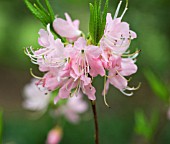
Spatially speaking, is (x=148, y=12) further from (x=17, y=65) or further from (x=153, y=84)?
(x=17, y=65)

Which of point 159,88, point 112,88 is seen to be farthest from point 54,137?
point 112,88

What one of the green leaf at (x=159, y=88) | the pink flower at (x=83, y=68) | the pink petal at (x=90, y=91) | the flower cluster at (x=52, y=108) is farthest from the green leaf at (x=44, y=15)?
the flower cluster at (x=52, y=108)

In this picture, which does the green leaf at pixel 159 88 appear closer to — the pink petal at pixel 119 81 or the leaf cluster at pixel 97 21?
the pink petal at pixel 119 81

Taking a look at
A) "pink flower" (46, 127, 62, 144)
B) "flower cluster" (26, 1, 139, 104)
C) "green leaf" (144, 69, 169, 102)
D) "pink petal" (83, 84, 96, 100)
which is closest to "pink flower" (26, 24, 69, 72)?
"flower cluster" (26, 1, 139, 104)

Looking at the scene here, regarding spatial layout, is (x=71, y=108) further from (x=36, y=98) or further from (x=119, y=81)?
(x=119, y=81)

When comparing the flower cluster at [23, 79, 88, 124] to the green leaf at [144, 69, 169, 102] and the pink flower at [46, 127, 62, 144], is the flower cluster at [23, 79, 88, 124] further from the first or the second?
the green leaf at [144, 69, 169, 102]

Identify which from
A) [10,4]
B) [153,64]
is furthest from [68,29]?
[10,4]

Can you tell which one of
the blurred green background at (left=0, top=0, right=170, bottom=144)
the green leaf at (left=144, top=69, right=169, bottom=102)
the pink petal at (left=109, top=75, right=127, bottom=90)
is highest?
the pink petal at (left=109, top=75, right=127, bottom=90)

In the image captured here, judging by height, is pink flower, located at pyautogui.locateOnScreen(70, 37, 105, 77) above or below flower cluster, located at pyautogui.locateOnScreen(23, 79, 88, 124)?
above
